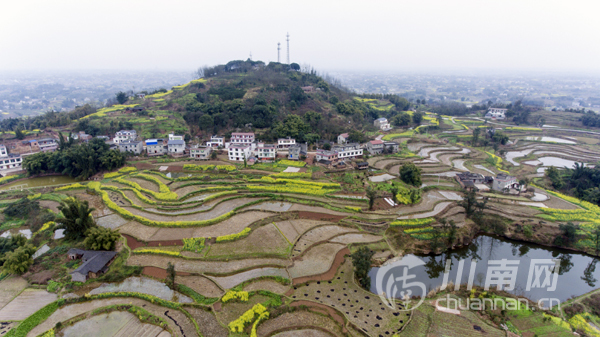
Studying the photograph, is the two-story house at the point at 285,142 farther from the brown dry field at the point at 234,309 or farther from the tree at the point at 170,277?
the brown dry field at the point at 234,309

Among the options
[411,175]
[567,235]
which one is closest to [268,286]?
[411,175]

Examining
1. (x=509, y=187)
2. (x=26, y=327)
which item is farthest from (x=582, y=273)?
(x=26, y=327)

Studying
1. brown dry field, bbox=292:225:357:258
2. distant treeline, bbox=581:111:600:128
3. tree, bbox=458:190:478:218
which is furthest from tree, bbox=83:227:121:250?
distant treeline, bbox=581:111:600:128

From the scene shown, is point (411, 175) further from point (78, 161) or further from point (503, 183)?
point (78, 161)

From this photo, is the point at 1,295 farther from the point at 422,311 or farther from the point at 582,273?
the point at 582,273

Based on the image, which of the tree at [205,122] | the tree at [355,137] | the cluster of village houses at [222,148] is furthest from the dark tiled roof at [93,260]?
the tree at [355,137]

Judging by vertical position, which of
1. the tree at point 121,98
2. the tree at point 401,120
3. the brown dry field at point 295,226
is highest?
the tree at point 121,98
